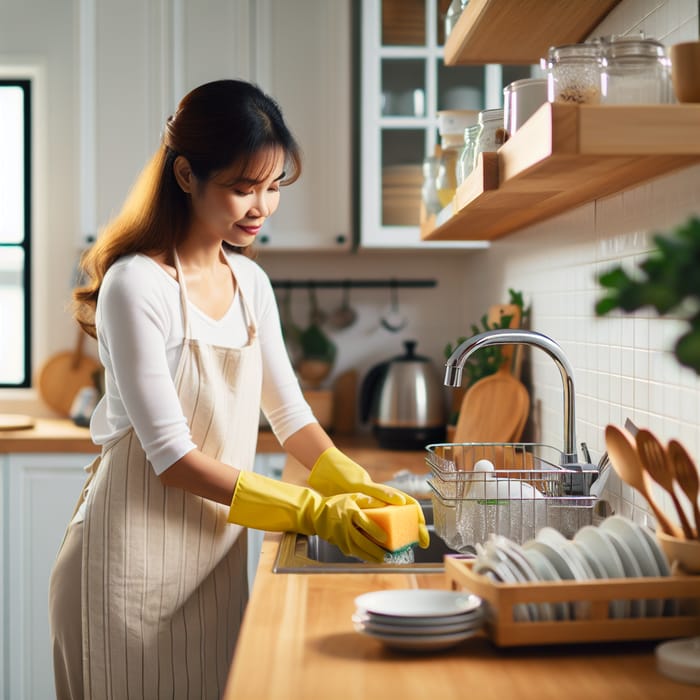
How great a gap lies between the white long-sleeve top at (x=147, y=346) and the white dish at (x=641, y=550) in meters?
0.68

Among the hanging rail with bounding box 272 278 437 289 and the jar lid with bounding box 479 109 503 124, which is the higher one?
the jar lid with bounding box 479 109 503 124

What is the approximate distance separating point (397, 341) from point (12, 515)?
4.45 feet

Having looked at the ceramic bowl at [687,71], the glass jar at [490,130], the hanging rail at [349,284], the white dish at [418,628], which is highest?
the glass jar at [490,130]

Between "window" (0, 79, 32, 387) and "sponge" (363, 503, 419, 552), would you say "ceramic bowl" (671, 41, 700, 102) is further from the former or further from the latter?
"window" (0, 79, 32, 387)

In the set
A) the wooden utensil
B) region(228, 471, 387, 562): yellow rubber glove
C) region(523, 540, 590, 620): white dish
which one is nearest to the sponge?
region(228, 471, 387, 562): yellow rubber glove

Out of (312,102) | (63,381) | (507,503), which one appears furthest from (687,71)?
(63,381)

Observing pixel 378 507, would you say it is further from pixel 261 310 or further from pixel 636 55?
pixel 636 55

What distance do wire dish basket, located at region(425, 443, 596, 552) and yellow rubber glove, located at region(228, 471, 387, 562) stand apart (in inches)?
4.6

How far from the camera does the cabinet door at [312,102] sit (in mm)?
2893

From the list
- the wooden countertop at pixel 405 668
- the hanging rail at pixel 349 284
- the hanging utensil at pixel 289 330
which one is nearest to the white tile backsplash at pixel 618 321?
the wooden countertop at pixel 405 668

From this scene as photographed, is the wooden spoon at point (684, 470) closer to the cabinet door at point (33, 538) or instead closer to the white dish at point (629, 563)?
the white dish at point (629, 563)

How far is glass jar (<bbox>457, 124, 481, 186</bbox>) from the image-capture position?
1.59m

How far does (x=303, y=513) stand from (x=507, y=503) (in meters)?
0.31

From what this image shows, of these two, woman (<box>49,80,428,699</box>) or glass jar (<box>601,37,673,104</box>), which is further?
woman (<box>49,80,428,699</box>)
